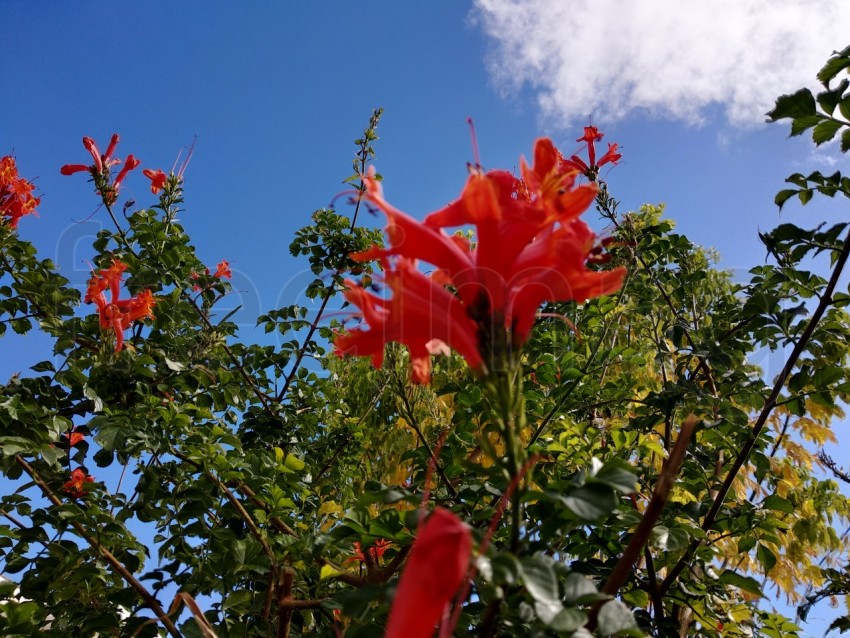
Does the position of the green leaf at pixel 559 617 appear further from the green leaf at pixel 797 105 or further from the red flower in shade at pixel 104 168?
the red flower in shade at pixel 104 168

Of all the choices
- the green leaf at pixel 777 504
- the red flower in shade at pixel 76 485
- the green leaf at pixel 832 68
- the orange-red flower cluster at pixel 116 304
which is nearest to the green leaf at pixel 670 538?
the green leaf at pixel 777 504

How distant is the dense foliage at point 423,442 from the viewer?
34.1 inches

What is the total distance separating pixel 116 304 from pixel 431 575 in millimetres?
2632

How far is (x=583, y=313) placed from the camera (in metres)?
2.52

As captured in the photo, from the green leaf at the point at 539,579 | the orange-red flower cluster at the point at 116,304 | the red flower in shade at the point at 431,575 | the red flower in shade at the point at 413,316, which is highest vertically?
the orange-red flower cluster at the point at 116,304

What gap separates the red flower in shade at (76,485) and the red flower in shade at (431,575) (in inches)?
80.7

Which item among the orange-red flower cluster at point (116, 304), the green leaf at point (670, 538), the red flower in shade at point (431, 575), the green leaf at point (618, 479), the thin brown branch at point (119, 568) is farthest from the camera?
the orange-red flower cluster at point (116, 304)

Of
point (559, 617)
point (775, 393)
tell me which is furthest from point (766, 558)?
point (559, 617)

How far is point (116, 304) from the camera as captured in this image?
2.79 m

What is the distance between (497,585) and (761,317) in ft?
5.43

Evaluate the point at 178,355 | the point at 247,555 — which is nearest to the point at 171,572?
the point at 247,555

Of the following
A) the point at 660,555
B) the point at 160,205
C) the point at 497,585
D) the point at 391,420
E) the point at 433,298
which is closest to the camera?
the point at 497,585

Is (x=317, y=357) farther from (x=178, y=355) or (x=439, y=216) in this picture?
(x=439, y=216)

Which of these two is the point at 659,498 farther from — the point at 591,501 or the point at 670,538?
the point at 670,538
